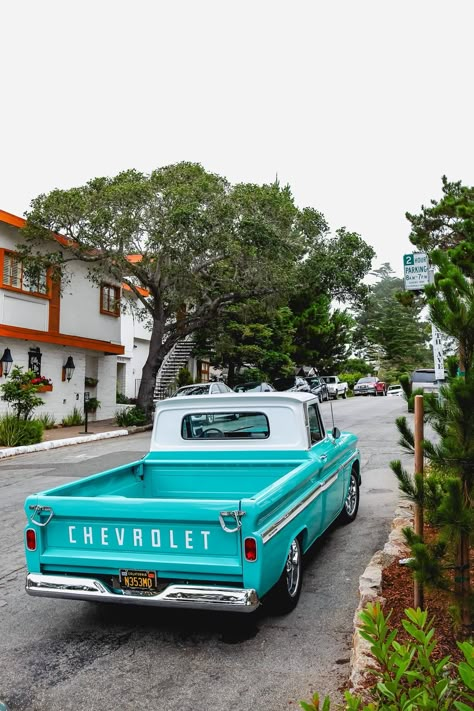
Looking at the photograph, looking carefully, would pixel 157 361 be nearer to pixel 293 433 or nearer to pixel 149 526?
pixel 293 433

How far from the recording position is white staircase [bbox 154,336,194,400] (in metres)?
30.8

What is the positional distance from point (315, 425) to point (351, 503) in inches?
65.6

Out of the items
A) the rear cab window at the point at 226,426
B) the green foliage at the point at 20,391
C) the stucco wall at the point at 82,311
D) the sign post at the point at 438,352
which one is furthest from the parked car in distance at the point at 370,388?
the sign post at the point at 438,352

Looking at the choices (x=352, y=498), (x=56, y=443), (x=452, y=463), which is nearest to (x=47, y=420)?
(x=56, y=443)

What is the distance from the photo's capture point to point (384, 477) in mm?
10719

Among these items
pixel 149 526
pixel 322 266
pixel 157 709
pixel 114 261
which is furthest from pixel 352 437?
pixel 322 266

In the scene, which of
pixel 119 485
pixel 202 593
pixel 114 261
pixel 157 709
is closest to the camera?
pixel 157 709

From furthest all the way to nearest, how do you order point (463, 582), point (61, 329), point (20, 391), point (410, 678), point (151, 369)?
point (151, 369) → point (61, 329) → point (20, 391) → point (463, 582) → point (410, 678)

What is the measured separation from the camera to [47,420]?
21562 millimetres

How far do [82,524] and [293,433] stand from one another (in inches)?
Answer: 93.2

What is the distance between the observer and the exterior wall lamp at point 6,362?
63.9 feet

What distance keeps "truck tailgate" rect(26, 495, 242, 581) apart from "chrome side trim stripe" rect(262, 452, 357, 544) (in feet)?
0.87

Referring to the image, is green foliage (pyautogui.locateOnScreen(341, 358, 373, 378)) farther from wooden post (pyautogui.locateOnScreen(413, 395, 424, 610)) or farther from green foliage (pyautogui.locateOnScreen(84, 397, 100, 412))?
wooden post (pyautogui.locateOnScreen(413, 395, 424, 610))

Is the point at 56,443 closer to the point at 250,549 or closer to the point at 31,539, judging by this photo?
the point at 31,539
